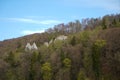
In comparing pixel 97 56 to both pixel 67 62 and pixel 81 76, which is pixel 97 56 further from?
pixel 67 62

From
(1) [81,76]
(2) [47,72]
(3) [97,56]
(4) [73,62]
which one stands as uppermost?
(3) [97,56]

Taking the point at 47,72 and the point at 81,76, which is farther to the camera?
the point at 47,72

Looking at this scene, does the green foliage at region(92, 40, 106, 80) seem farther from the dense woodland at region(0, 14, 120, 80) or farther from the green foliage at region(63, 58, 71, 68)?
the green foliage at region(63, 58, 71, 68)

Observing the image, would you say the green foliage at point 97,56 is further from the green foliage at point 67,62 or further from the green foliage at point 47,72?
the green foliage at point 47,72

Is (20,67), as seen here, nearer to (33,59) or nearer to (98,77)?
(33,59)

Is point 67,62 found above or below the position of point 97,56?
below

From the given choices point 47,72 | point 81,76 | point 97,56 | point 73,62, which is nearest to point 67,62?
point 73,62

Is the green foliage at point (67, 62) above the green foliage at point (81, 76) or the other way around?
above

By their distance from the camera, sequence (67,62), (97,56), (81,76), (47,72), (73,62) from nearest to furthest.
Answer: (81,76), (97,56), (67,62), (47,72), (73,62)

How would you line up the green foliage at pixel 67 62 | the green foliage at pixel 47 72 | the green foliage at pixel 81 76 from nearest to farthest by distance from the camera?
the green foliage at pixel 81 76 < the green foliage at pixel 67 62 < the green foliage at pixel 47 72

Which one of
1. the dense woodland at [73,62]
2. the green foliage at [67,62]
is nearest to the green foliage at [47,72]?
the dense woodland at [73,62]

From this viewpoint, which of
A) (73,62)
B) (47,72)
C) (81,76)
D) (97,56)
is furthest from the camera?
(73,62)
